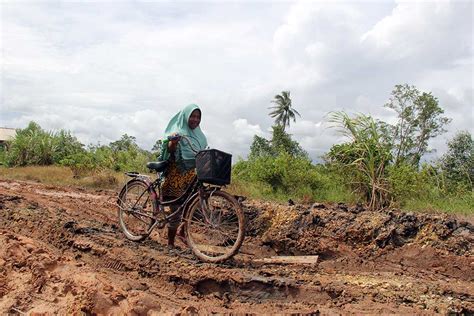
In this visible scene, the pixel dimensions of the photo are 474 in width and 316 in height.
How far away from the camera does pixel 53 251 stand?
16.9ft

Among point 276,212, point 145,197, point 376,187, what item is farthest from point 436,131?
point 145,197

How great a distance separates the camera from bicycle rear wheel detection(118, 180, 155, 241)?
592 cm

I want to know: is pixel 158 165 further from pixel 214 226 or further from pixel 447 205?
pixel 447 205

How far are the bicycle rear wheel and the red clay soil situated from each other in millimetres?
162

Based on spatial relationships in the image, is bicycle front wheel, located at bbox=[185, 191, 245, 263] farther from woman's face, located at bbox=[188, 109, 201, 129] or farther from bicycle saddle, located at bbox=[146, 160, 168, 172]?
woman's face, located at bbox=[188, 109, 201, 129]

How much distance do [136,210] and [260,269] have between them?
223 cm

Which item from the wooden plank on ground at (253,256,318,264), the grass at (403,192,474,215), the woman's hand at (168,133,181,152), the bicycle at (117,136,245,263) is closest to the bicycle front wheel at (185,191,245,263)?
the bicycle at (117,136,245,263)

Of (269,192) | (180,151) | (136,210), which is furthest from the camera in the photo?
(269,192)

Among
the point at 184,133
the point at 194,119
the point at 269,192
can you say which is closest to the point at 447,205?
the point at 269,192

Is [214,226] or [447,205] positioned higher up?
[447,205]

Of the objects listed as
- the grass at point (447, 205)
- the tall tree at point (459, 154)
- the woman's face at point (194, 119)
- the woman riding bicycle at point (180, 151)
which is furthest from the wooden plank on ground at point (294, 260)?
the tall tree at point (459, 154)

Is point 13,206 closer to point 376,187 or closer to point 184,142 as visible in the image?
point 184,142

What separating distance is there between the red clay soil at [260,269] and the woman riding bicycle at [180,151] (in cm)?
71

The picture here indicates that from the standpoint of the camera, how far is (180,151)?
18.5ft
